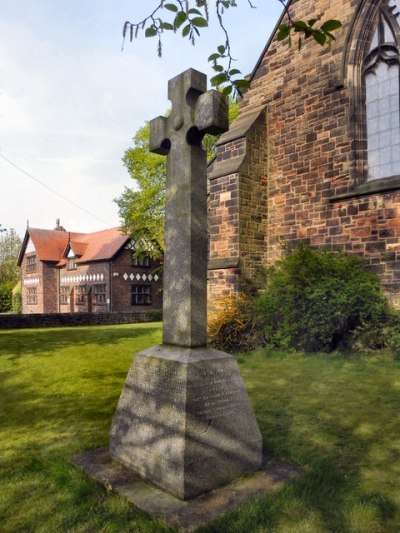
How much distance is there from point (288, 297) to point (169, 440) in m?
6.61

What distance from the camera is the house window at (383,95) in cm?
977

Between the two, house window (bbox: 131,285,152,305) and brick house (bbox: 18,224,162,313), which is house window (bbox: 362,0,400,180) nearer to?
brick house (bbox: 18,224,162,313)

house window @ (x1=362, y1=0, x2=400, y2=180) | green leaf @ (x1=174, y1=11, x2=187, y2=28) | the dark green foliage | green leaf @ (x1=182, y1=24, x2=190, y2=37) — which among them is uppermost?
house window @ (x1=362, y1=0, x2=400, y2=180)

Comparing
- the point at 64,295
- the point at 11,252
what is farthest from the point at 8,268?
the point at 64,295

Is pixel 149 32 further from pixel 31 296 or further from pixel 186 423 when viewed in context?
pixel 31 296

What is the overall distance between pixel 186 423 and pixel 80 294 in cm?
3546

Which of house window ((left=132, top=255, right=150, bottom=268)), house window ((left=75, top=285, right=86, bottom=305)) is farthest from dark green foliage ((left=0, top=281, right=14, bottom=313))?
house window ((left=132, top=255, right=150, bottom=268))

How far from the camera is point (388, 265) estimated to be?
926 centimetres

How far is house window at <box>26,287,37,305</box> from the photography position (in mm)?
42953

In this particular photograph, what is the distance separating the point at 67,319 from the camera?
23.4m

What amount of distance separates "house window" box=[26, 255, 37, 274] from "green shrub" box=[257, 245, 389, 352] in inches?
1482

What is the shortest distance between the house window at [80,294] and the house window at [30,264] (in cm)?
780

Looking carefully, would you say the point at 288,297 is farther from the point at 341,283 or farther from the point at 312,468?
the point at 312,468

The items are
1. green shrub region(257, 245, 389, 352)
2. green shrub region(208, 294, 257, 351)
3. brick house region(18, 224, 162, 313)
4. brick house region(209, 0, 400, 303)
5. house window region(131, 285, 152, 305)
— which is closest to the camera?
green shrub region(257, 245, 389, 352)
